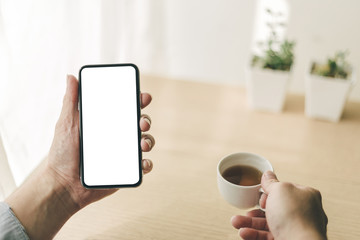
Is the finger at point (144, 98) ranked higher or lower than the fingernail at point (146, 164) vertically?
higher

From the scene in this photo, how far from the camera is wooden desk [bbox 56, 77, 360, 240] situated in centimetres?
63

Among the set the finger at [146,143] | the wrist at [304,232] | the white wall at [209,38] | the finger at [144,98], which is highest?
the white wall at [209,38]

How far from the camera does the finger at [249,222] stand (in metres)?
0.59

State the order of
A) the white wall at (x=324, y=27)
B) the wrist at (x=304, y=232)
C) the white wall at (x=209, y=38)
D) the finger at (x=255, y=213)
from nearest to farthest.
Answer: the wrist at (x=304, y=232)
the finger at (x=255, y=213)
the white wall at (x=324, y=27)
the white wall at (x=209, y=38)

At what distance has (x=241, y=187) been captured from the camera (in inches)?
22.0

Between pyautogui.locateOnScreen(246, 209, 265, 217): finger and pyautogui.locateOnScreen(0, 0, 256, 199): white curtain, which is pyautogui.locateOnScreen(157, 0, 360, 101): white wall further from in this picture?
pyautogui.locateOnScreen(246, 209, 265, 217): finger

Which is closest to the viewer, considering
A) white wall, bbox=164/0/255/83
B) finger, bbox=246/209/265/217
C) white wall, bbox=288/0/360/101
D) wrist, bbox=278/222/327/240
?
wrist, bbox=278/222/327/240

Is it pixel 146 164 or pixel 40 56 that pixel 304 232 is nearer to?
pixel 146 164

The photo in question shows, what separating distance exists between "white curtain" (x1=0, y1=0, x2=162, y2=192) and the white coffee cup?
418 mm

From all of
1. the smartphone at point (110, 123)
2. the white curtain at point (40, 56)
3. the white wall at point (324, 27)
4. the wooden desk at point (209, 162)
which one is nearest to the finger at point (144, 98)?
the smartphone at point (110, 123)

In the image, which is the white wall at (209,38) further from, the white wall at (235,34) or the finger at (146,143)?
the finger at (146,143)

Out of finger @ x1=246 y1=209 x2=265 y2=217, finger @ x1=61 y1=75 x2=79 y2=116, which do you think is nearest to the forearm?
finger @ x1=61 y1=75 x2=79 y2=116

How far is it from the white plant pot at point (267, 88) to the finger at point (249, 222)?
395 millimetres

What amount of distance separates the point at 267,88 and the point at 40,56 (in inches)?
22.6
